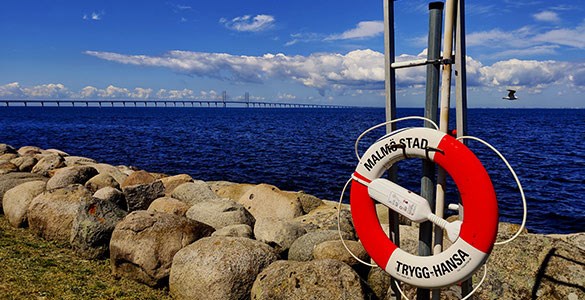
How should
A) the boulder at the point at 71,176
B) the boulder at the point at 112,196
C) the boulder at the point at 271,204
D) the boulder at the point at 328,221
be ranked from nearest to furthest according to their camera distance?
the boulder at the point at 328,221
the boulder at the point at 112,196
the boulder at the point at 271,204
the boulder at the point at 71,176

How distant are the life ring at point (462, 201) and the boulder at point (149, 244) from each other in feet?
10.1

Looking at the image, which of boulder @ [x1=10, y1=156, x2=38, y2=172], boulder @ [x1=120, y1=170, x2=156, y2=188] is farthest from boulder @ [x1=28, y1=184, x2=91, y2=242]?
boulder @ [x1=10, y1=156, x2=38, y2=172]

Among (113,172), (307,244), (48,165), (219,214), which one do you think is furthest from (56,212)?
(48,165)

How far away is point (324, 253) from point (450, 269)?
226 cm

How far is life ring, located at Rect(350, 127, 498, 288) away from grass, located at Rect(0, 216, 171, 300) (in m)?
3.20

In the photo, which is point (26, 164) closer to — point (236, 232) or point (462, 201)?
point (236, 232)

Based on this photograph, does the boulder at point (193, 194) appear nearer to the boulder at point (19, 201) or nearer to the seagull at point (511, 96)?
the boulder at point (19, 201)

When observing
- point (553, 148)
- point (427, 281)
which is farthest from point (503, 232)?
point (553, 148)

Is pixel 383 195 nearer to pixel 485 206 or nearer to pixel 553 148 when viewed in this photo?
pixel 485 206

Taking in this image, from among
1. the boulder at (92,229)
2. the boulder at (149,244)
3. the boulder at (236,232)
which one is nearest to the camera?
the boulder at (149,244)

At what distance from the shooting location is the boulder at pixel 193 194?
911 cm

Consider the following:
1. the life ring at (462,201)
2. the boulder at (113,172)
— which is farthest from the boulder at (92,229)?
the boulder at (113,172)

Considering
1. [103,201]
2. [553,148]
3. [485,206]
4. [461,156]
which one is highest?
[461,156]

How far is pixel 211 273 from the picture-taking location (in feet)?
16.1
